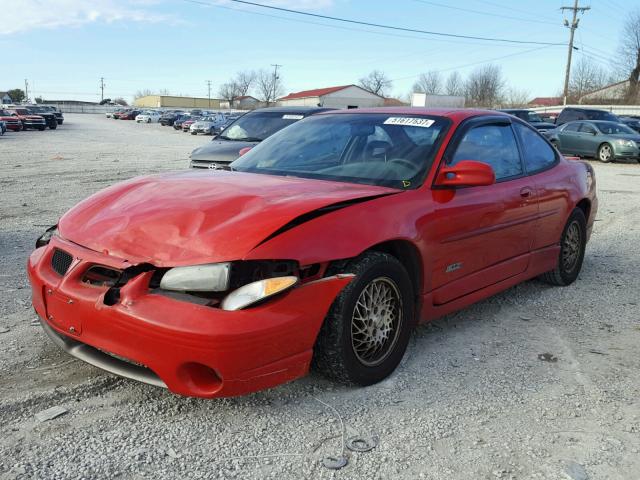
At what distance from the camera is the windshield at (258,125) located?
1002cm

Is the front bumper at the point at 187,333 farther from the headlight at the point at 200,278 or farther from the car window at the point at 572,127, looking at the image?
the car window at the point at 572,127

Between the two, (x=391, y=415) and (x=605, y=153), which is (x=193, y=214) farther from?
(x=605, y=153)

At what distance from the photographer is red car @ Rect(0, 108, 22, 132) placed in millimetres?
34719

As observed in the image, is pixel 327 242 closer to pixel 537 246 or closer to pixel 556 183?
pixel 537 246

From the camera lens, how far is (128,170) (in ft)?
47.4

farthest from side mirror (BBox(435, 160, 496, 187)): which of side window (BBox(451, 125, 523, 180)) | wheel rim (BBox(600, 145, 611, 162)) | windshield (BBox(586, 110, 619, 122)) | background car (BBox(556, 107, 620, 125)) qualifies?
windshield (BBox(586, 110, 619, 122))

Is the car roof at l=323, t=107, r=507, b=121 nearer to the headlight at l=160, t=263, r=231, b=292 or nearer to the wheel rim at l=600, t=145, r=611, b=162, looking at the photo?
the headlight at l=160, t=263, r=231, b=292

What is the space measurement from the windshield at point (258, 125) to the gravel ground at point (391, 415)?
604 centimetres

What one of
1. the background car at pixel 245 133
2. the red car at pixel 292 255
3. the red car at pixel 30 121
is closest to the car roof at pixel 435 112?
the red car at pixel 292 255

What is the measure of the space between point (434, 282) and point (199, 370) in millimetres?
1549

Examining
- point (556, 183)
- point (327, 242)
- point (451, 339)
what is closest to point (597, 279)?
Answer: point (556, 183)

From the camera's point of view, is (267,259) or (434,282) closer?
(267,259)

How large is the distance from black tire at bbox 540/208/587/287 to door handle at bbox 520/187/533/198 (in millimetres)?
834

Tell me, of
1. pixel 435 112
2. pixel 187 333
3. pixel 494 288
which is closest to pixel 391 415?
pixel 187 333
